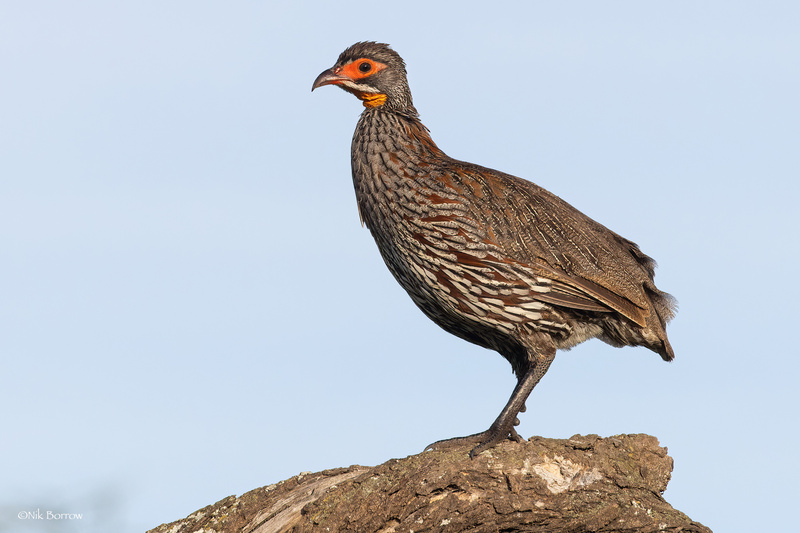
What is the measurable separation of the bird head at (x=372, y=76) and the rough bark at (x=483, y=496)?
3733 mm

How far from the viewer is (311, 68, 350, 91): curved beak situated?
9.08 m

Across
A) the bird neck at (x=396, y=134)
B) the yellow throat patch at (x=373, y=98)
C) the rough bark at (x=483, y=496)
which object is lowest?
the rough bark at (x=483, y=496)

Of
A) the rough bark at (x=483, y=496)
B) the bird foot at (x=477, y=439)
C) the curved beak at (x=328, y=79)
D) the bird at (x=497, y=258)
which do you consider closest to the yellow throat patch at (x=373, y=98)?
the bird at (x=497, y=258)

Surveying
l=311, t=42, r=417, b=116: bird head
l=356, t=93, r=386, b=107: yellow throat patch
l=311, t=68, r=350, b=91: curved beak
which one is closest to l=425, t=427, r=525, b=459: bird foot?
l=311, t=42, r=417, b=116: bird head

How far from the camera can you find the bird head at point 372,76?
30.0 feet

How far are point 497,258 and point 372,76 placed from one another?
2.43 m

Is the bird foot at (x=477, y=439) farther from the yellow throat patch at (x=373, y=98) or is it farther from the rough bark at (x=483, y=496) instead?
the yellow throat patch at (x=373, y=98)

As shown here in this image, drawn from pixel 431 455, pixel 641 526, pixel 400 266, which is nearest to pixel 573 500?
pixel 641 526

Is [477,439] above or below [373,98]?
below

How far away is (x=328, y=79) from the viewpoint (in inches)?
358

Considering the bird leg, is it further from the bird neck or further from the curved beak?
the curved beak

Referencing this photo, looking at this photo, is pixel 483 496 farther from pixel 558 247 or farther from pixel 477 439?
pixel 558 247

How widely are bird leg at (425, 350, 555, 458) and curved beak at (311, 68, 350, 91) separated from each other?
3.47m

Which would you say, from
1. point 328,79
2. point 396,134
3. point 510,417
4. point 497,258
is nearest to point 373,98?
point 328,79
